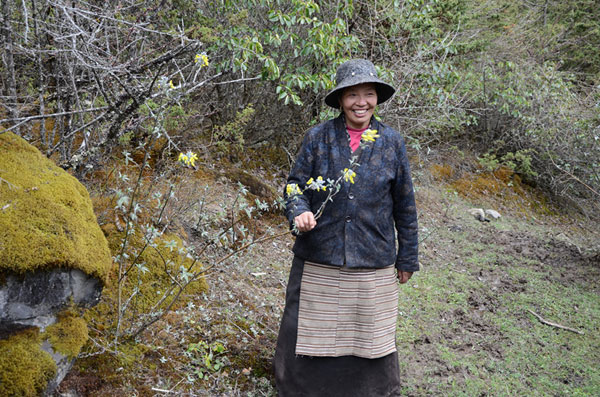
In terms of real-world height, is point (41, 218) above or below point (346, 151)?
below

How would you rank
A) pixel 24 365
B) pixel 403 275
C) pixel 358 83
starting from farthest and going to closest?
pixel 403 275
pixel 358 83
pixel 24 365

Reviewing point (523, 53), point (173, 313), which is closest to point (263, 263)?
point (173, 313)

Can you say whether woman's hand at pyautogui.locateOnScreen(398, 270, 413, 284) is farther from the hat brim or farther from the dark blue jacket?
the hat brim

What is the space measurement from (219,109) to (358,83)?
356 cm

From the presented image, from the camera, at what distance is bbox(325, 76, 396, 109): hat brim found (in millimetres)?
2408

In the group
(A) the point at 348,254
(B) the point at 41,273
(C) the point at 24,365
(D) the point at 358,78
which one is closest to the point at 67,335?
(C) the point at 24,365

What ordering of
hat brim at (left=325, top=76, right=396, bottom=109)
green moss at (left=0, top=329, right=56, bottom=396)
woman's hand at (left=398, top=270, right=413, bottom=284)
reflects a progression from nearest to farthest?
green moss at (left=0, top=329, right=56, bottom=396) → hat brim at (left=325, top=76, right=396, bottom=109) → woman's hand at (left=398, top=270, right=413, bottom=284)

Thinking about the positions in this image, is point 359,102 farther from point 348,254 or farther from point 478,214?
point 478,214

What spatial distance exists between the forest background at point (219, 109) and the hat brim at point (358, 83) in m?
0.74

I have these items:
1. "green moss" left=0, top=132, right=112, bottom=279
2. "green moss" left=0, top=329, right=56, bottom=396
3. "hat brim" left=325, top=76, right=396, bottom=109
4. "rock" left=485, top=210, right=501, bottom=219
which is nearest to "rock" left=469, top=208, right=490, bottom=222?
"rock" left=485, top=210, right=501, bottom=219

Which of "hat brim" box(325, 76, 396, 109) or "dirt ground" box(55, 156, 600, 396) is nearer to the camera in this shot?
"hat brim" box(325, 76, 396, 109)

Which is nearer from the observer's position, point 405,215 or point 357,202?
point 357,202

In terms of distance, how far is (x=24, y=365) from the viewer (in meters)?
1.95

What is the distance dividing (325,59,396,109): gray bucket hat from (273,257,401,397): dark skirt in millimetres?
1008
